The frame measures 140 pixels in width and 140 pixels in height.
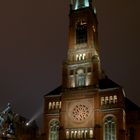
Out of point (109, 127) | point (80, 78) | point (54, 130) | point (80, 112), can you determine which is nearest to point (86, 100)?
point (80, 112)

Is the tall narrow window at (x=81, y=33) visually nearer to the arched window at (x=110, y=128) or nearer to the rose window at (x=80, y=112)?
the rose window at (x=80, y=112)

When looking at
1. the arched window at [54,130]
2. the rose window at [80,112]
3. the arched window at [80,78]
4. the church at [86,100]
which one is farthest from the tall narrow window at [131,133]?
the arched window at [54,130]

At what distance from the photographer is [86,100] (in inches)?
2650

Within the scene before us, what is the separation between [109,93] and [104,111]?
3.75m

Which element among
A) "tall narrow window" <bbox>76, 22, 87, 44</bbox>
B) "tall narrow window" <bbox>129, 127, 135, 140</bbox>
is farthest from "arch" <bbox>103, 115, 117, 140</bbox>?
"tall narrow window" <bbox>76, 22, 87, 44</bbox>

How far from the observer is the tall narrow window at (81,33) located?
74625 millimetres

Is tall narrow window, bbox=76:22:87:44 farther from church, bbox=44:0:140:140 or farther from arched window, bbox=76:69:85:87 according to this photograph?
arched window, bbox=76:69:85:87

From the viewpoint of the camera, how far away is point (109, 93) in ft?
216

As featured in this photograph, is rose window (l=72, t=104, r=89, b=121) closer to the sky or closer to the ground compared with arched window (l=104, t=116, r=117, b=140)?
closer to the sky

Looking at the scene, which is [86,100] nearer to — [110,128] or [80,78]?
[80,78]

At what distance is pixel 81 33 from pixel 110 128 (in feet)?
76.2

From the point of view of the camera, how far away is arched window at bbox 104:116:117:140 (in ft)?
207

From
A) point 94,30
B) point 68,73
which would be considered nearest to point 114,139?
point 68,73

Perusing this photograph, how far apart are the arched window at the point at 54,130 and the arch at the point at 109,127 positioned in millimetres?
10106
